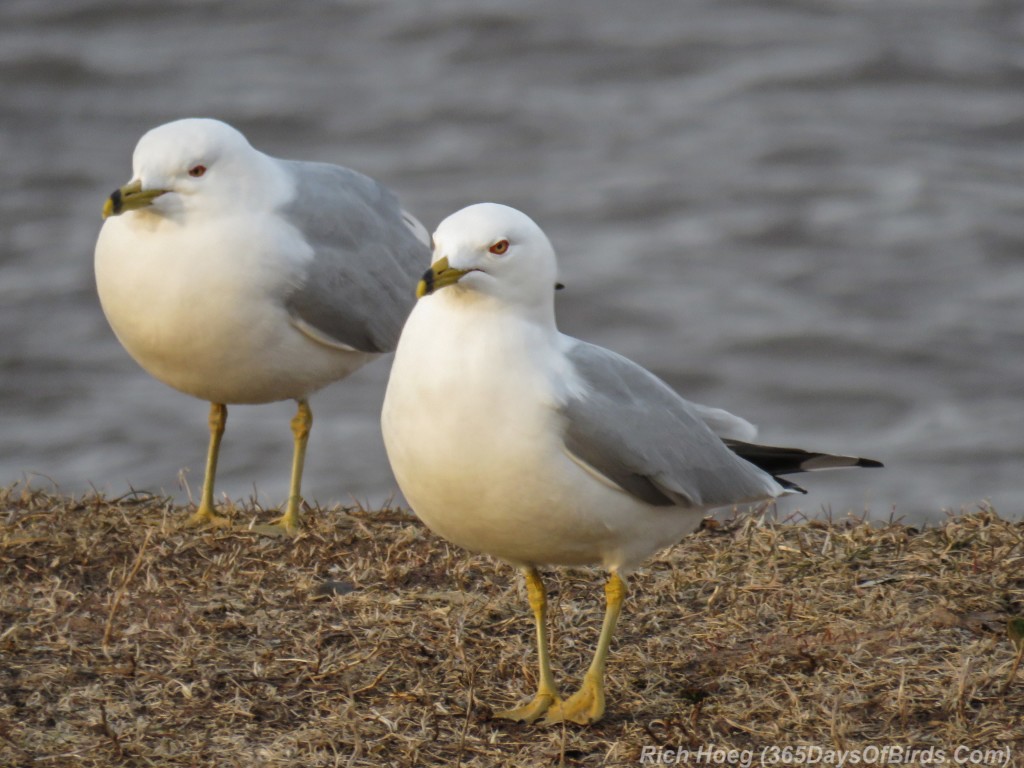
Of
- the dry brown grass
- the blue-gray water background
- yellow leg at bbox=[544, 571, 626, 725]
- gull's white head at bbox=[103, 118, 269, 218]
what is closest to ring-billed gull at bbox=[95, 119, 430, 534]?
gull's white head at bbox=[103, 118, 269, 218]

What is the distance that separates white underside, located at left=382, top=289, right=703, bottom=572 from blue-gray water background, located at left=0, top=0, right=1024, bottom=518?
7.04 meters

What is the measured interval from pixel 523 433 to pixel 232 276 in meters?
1.78

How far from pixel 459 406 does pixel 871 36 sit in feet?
47.1

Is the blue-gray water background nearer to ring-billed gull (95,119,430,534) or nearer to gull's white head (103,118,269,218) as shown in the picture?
ring-billed gull (95,119,430,534)

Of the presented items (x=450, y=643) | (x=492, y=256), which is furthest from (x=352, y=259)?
(x=492, y=256)

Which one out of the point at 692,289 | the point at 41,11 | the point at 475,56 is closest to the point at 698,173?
the point at 692,289

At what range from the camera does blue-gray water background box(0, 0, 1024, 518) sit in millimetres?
12969

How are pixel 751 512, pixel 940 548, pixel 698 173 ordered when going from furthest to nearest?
pixel 698 173 < pixel 751 512 < pixel 940 548

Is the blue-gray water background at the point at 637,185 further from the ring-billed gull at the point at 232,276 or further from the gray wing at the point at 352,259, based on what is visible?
the ring-billed gull at the point at 232,276

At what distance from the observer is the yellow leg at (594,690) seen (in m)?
4.45

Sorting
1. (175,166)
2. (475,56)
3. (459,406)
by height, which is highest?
(475,56)

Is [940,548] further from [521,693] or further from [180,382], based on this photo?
[180,382]

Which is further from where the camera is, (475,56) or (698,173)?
(475,56)

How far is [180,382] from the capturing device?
5816 mm
